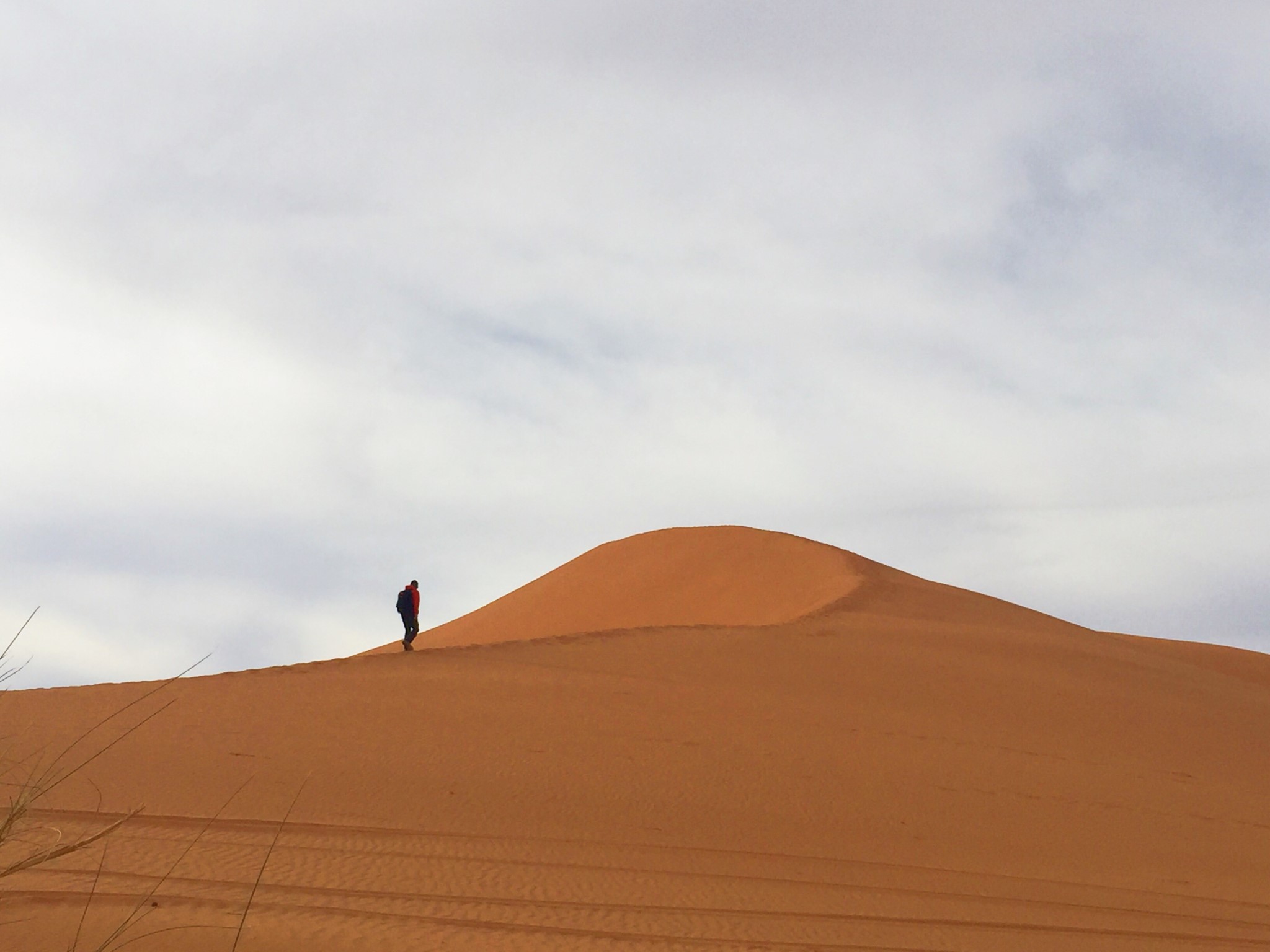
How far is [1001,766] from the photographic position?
39.3ft

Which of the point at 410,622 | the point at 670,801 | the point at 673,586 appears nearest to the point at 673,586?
the point at 673,586

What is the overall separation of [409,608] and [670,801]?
9.05 m

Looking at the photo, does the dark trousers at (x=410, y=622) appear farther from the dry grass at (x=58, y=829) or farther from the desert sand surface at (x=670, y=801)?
the dry grass at (x=58, y=829)

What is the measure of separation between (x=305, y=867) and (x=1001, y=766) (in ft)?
27.0

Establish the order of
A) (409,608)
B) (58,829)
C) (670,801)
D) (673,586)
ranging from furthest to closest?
(673,586) → (409,608) → (670,801) → (58,829)

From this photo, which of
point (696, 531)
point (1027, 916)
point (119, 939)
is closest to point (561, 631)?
point (696, 531)

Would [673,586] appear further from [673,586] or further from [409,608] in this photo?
[409,608]

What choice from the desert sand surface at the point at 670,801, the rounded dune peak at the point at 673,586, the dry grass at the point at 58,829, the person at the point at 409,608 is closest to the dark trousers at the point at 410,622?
the person at the point at 409,608

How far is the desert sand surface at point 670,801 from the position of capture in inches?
261

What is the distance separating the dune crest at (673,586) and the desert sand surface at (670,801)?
20.0 ft

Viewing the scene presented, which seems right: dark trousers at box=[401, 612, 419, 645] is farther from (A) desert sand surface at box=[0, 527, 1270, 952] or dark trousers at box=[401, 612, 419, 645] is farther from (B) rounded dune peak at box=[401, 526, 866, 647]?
(B) rounded dune peak at box=[401, 526, 866, 647]

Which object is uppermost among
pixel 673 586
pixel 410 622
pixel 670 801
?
pixel 673 586

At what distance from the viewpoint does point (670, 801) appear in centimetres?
980

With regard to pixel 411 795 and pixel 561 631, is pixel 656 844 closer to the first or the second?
pixel 411 795
